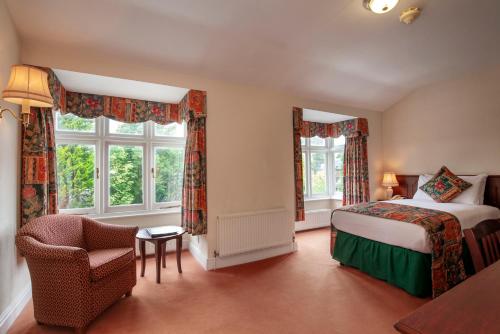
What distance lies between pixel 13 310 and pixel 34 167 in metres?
1.20

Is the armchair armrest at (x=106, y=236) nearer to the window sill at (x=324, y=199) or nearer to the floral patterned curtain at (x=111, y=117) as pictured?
the floral patterned curtain at (x=111, y=117)

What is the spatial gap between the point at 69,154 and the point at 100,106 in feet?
2.56

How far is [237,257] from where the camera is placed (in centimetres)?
310

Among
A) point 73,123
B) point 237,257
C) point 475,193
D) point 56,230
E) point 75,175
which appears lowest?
point 237,257

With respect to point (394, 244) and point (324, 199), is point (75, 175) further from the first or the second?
point (324, 199)

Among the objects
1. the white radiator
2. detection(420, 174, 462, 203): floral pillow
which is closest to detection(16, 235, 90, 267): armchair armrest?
the white radiator

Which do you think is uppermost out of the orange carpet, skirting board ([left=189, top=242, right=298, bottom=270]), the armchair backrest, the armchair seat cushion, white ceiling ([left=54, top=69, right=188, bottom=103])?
white ceiling ([left=54, top=69, right=188, bottom=103])

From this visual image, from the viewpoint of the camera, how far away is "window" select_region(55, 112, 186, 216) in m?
3.16

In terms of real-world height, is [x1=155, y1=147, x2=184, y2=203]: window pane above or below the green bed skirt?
above

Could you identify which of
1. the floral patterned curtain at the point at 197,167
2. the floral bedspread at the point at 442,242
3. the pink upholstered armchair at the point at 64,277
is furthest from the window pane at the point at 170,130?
the floral bedspread at the point at 442,242

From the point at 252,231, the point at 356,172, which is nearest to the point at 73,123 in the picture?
the point at 252,231

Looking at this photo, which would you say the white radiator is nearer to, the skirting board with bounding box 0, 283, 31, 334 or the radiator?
the radiator

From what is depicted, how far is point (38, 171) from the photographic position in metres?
2.22

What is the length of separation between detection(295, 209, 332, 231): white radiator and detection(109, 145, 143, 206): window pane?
2.92 meters
